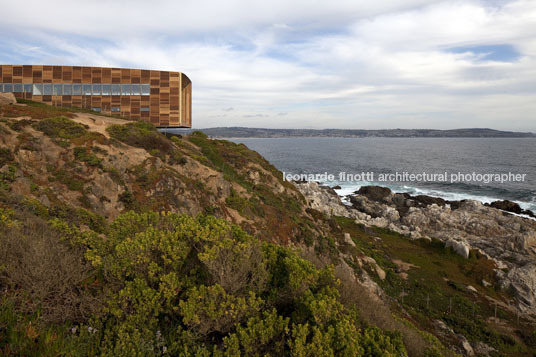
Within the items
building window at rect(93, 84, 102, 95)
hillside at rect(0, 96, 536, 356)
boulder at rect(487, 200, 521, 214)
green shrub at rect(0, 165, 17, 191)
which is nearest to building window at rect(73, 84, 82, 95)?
building window at rect(93, 84, 102, 95)

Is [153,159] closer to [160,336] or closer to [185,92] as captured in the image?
[160,336]

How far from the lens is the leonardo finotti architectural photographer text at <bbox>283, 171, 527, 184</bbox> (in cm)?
8800

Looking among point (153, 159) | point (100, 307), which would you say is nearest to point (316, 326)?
point (100, 307)

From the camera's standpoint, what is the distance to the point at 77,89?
44281mm

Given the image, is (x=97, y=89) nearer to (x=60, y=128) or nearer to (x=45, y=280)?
(x=60, y=128)

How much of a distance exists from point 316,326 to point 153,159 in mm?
21403

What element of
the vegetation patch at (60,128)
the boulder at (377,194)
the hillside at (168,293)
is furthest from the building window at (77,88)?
the boulder at (377,194)

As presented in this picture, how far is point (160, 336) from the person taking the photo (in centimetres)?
702

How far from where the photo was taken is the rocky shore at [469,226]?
Result: 29.0 metres

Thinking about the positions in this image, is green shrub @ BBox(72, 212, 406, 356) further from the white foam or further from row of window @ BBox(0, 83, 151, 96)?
the white foam

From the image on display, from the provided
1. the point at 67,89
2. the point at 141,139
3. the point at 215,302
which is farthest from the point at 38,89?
the point at 215,302

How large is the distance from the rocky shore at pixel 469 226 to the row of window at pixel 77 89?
33.0 meters

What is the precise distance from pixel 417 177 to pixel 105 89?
90.2m

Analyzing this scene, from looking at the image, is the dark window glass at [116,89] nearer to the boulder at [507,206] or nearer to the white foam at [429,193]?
the white foam at [429,193]
